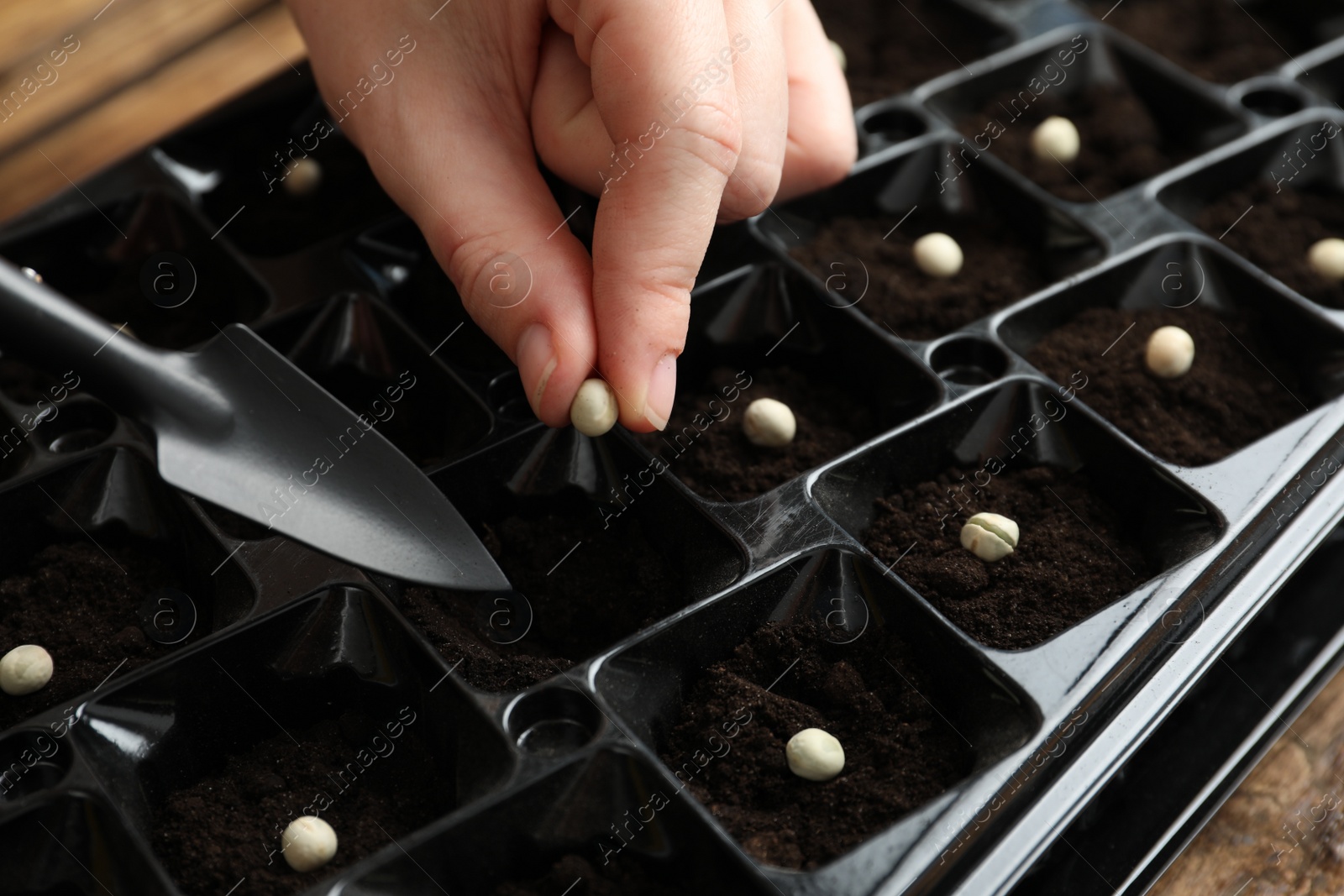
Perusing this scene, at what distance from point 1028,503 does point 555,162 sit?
19.4 inches

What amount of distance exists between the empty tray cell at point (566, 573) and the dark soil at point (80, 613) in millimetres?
206

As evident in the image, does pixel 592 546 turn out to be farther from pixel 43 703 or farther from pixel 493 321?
pixel 43 703

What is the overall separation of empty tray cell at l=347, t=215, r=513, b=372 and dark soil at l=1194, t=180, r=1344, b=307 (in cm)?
77

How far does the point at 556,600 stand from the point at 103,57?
0.92m

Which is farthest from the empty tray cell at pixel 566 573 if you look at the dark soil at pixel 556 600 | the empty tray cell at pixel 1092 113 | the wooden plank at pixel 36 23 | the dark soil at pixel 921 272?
the wooden plank at pixel 36 23

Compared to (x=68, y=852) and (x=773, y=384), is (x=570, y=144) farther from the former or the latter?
(x=68, y=852)

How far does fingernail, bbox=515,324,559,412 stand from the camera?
2.79ft

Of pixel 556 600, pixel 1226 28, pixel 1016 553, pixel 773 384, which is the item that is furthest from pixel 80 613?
pixel 1226 28

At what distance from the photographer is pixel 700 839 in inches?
28.7

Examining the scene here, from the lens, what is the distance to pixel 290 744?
0.83 m

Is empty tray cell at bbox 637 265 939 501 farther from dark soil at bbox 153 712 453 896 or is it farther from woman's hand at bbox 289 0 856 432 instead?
dark soil at bbox 153 712 453 896

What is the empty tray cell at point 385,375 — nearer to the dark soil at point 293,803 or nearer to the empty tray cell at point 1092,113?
the dark soil at point 293,803

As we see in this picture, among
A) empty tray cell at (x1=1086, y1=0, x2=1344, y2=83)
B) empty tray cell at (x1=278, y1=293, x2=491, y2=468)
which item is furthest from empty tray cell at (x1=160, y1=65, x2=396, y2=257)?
empty tray cell at (x1=1086, y1=0, x2=1344, y2=83)

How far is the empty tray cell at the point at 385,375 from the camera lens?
104cm
